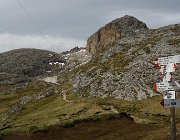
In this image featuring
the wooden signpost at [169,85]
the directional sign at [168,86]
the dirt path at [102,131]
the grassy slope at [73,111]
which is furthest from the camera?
the grassy slope at [73,111]

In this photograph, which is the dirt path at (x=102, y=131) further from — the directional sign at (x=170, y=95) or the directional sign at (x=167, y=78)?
the directional sign at (x=167, y=78)

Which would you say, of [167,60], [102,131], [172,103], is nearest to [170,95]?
[172,103]

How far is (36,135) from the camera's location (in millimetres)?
73250

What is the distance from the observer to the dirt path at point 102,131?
6631 cm

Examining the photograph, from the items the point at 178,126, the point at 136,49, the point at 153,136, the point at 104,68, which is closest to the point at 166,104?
the point at 153,136

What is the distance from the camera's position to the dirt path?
66.3 metres

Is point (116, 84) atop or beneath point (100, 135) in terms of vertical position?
atop

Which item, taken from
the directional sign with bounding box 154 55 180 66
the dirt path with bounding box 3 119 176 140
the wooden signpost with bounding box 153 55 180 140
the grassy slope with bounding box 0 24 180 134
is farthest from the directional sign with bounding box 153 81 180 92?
the grassy slope with bounding box 0 24 180 134

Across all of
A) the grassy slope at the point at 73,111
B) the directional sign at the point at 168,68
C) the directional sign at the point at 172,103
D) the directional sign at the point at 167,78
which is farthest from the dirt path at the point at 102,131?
the directional sign at the point at 167,78

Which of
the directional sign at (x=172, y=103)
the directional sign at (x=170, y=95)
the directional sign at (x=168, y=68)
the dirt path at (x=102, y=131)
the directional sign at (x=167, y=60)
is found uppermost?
the directional sign at (x=167, y=60)

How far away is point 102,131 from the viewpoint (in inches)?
2904

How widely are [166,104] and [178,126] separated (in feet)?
143

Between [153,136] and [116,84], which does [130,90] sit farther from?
[153,136]

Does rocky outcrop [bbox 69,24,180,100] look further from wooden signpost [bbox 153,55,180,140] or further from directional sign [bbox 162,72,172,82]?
directional sign [bbox 162,72,172,82]
